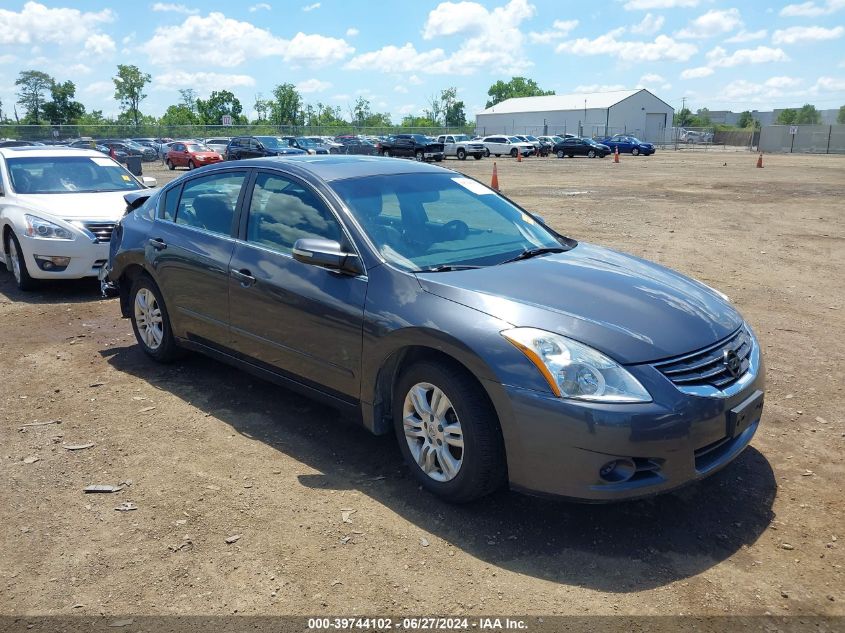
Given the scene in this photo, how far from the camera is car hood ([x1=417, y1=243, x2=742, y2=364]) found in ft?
11.1

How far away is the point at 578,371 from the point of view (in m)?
3.26

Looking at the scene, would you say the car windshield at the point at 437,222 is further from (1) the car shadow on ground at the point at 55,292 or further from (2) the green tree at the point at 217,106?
(2) the green tree at the point at 217,106

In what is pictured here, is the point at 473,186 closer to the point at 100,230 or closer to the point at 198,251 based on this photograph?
the point at 198,251

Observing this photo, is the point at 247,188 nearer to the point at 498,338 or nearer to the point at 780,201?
the point at 498,338

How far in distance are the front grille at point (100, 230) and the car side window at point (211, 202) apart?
3326 millimetres

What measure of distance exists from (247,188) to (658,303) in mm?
2790

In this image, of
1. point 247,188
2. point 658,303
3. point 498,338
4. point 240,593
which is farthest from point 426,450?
point 247,188

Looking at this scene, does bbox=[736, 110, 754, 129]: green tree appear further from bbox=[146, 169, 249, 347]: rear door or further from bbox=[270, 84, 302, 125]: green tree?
bbox=[146, 169, 249, 347]: rear door

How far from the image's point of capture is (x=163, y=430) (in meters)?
4.79

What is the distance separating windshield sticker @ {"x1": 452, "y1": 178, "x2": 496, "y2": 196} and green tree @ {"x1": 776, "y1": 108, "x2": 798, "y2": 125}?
108850 millimetres

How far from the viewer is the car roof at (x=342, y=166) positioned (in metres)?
4.69

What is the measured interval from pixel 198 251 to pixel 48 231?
13.5ft

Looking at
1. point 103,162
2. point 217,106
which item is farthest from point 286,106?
point 103,162

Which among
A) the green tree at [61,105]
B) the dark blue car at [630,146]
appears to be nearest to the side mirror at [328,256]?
the dark blue car at [630,146]
